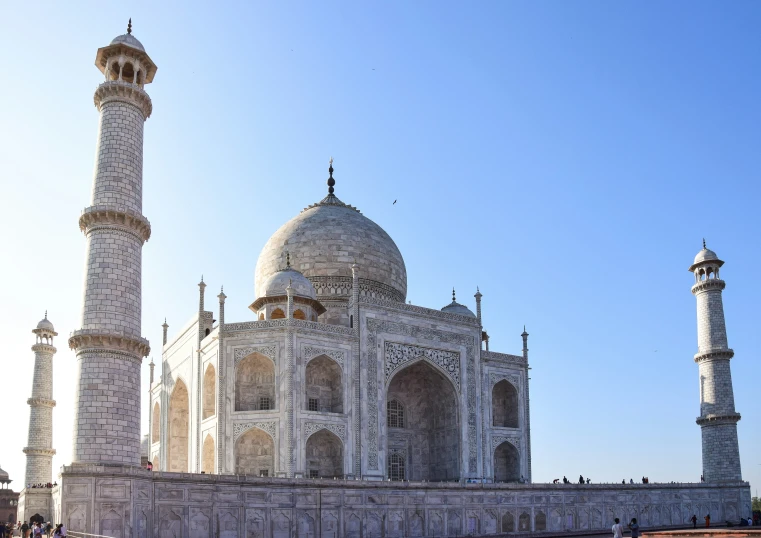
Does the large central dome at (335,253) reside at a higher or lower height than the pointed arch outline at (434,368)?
higher

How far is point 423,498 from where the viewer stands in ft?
71.6

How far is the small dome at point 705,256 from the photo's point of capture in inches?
1232

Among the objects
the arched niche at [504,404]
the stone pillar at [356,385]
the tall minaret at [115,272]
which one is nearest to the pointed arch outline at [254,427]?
the stone pillar at [356,385]

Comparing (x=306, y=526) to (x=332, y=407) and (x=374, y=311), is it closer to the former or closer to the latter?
(x=332, y=407)

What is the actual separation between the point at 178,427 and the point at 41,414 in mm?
5398

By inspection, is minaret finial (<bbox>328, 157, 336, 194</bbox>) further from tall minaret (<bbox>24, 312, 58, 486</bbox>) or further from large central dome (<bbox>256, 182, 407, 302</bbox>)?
tall minaret (<bbox>24, 312, 58, 486</bbox>)

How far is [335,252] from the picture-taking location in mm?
30609

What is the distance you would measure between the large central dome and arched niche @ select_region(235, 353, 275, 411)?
5033 millimetres

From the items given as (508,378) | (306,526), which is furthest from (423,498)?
(508,378)

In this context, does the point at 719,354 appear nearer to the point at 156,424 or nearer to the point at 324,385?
the point at 324,385

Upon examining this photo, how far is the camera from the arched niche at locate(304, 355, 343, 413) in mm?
25422

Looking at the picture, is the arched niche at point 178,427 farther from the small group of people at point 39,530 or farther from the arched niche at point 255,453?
the small group of people at point 39,530

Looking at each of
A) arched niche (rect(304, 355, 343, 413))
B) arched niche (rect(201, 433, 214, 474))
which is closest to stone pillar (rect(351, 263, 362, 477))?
arched niche (rect(304, 355, 343, 413))

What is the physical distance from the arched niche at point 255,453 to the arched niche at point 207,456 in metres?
1.03
